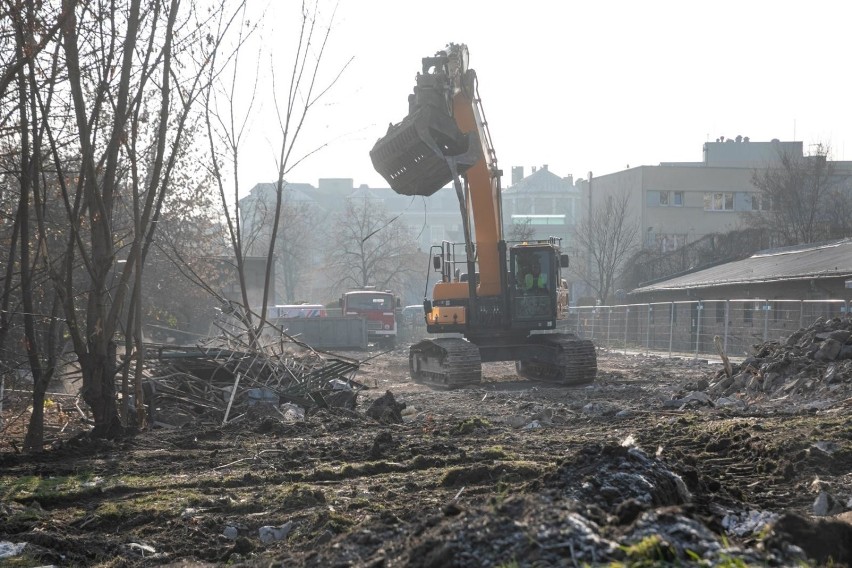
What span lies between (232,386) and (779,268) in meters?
26.4

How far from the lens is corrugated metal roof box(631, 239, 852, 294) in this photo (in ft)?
103

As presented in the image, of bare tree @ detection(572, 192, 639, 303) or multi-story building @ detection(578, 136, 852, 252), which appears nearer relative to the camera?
bare tree @ detection(572, 192, 639, 303)

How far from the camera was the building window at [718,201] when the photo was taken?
73062 millimetres

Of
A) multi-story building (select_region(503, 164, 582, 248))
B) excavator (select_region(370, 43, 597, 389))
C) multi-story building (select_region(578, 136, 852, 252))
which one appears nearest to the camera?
excavator (select_region(370, 43, 597, 389))

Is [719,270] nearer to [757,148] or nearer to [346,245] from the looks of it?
[346,245]

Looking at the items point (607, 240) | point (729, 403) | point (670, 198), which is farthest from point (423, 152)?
point (670, 198)

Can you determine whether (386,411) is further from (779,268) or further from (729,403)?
(779,268)

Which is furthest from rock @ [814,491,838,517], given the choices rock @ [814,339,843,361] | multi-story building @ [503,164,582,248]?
multi-story building @ [503,164,582,248]

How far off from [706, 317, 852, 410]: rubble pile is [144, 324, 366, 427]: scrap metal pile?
20.5 feet

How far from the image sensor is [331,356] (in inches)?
655

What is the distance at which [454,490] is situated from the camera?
24.6 feet

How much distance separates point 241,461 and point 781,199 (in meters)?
51.4

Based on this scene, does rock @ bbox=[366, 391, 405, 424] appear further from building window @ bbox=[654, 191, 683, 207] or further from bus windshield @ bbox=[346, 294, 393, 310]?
building window @ bbox=[654, 191, 683, 207]

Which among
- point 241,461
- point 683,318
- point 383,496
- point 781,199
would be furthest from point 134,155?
point 781,199
